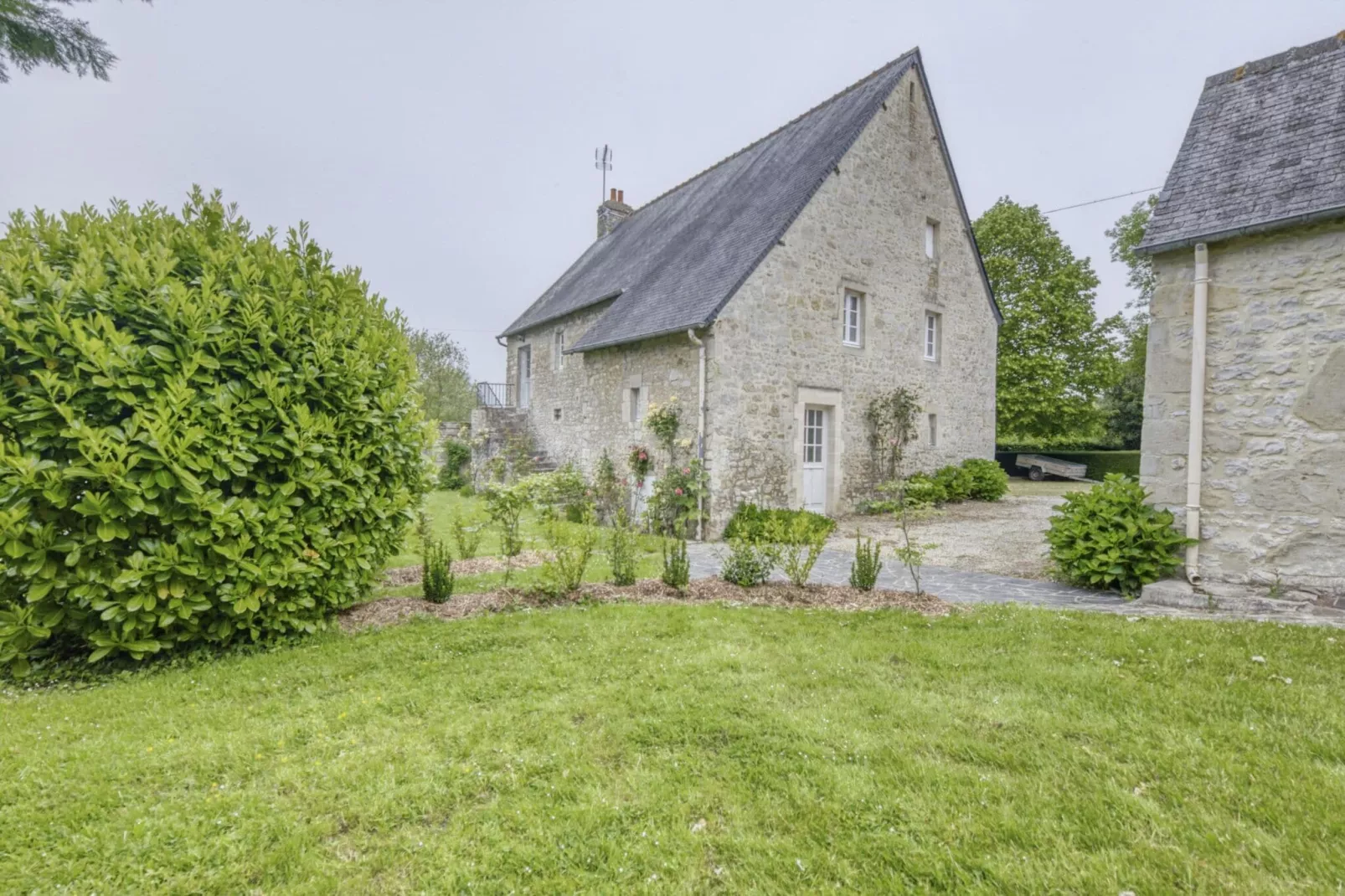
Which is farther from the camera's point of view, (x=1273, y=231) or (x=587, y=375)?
(x=587, y=375)

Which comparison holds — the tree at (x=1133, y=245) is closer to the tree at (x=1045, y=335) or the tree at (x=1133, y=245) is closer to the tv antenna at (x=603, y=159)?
the tree at (x=1045, y=335)

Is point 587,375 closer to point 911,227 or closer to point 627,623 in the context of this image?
point 911,227

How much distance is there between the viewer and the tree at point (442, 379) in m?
28.6

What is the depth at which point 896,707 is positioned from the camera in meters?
3.13

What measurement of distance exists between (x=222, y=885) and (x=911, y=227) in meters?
13.8

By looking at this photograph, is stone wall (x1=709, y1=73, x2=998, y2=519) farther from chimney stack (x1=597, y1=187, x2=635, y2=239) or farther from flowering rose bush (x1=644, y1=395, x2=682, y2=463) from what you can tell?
chimney stack (x1=597, y1=187, x2=635, y2=239)

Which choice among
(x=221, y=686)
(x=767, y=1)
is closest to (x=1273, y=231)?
(x=221, y=686)

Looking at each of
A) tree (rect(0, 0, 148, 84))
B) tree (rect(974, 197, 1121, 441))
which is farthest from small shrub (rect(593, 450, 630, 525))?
tree (rect(974, 197, 1121, 441))

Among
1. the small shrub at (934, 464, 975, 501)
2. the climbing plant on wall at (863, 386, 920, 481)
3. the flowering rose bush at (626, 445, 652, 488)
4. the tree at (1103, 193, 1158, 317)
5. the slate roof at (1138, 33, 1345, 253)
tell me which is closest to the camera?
the slate roof at (1138, 33, 1345, 253)

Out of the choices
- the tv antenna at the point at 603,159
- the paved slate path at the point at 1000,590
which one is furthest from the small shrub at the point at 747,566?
the tv antenna at the point at 603,159

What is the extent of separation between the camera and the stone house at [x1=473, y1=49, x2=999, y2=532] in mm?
9773

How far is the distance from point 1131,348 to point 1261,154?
24.5m

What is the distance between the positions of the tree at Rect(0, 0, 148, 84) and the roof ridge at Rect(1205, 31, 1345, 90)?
40.6 ft

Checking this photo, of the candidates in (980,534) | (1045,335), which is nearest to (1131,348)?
(1045,335)
